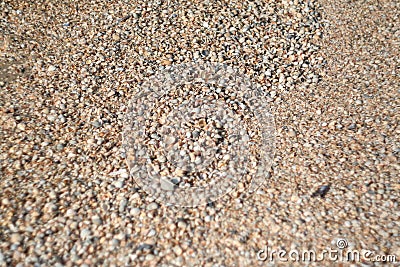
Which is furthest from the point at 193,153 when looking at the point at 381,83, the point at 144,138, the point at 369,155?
the point at 381,83

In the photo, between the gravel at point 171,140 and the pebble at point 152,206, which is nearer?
the gravel at point 171,140

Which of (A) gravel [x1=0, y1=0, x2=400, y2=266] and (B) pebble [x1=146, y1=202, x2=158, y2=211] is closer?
(A) gravel [x1=0, y1=0, x2=400, y2=266]

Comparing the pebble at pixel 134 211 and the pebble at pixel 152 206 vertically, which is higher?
the pebble at pixel 152 206

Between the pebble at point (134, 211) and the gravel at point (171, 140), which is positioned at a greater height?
the gravel at point (171, 140)

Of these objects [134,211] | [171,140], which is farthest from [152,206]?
[171,140]

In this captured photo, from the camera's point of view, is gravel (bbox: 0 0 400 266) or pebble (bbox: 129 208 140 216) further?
pebble (bbox: 129 208 140 216)

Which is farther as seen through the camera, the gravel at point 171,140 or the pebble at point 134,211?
the pebble at point 134,211

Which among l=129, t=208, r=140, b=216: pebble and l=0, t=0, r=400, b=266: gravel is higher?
l=0, t=0, r=400, b=266: gravel

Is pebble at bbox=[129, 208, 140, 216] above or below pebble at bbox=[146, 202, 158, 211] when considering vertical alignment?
below
